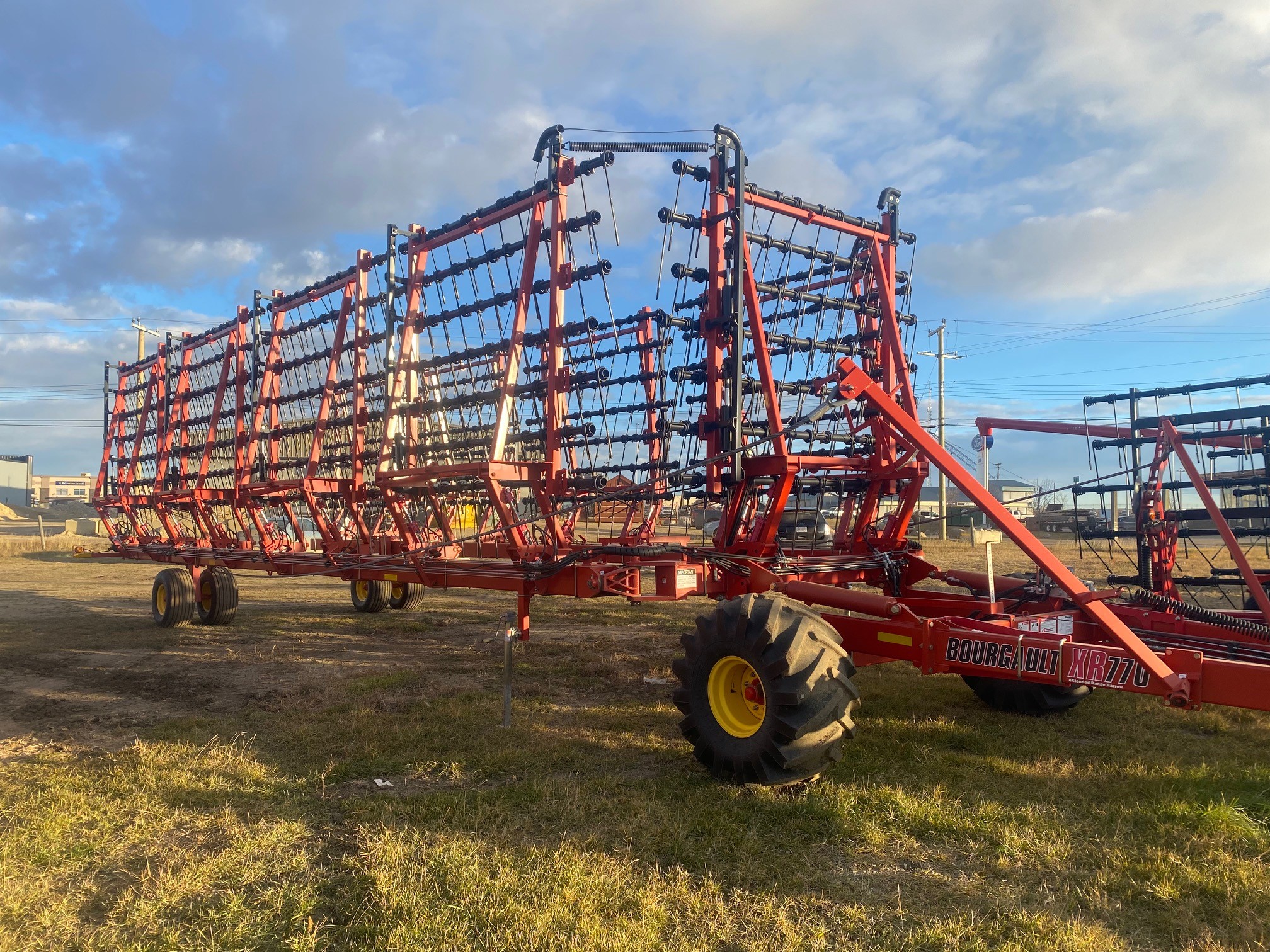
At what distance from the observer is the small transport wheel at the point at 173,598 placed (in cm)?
1193

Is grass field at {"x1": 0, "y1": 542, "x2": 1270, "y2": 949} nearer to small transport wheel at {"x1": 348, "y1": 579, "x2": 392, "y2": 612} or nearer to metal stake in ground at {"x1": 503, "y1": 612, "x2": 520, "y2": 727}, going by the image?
metal stake in ground at {"x1": 503, "y1": 612, "x2": 520, "y2": 727}

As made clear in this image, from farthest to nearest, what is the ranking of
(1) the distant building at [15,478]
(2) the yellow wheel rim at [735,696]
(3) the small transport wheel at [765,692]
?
(1) the distant building at [15,478] → (2) the yellow wheel rim at [735,696] → (3) the small transport wheel at [765,692]

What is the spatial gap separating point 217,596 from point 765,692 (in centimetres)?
1049

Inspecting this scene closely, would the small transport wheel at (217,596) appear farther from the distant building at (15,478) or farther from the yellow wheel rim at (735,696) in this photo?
the distant building at (15,478)

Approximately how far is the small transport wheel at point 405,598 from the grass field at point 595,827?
644 centimetres

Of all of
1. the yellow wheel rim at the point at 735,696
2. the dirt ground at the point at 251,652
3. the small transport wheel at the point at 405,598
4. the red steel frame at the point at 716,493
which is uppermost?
the red steel frame at the point at 716,493

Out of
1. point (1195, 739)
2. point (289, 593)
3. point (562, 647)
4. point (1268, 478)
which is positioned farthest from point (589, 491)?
point (289, 593)

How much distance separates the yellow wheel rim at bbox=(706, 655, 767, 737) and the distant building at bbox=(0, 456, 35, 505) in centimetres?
8768

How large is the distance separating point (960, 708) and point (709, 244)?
423cm

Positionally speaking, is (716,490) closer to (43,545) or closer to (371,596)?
(371,596)

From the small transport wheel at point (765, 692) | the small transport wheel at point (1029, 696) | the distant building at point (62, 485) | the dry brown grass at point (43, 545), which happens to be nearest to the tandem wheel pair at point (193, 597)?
the small transport wheel at point (765, 692)

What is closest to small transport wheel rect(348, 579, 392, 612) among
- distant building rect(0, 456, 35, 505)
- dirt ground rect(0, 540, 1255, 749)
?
dirt ground rect(0, 540, 1255, 749)

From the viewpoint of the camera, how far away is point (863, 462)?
725cm

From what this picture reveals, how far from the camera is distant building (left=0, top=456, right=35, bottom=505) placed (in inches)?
2977
